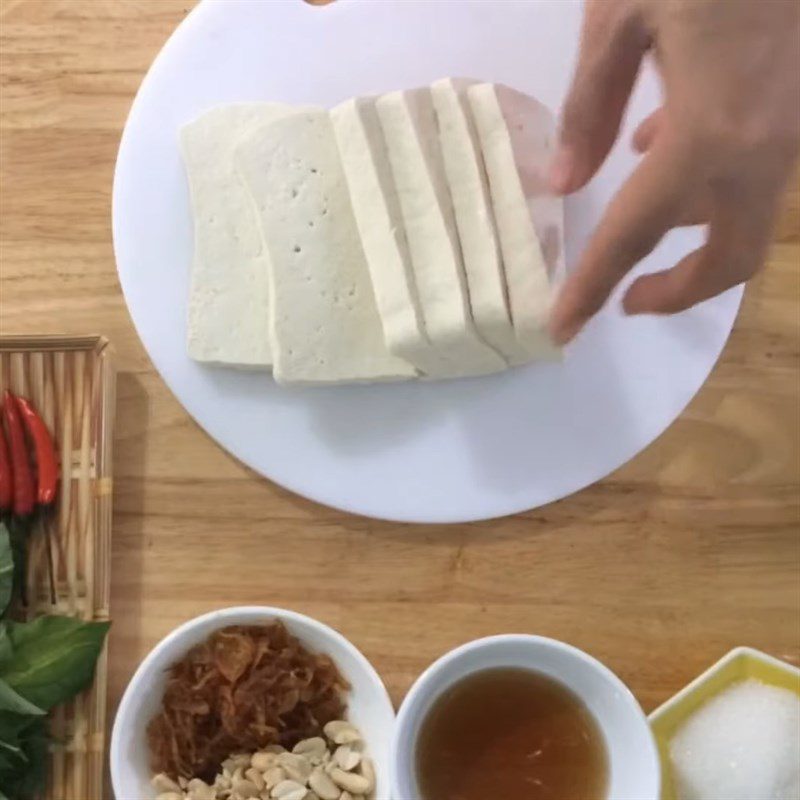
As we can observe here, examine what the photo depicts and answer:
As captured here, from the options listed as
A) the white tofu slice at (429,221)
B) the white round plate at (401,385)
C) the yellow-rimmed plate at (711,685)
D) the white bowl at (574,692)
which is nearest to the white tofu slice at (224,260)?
the white round plate at (401,385)

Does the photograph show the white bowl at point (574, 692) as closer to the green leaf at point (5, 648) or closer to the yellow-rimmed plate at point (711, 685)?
the yellow-rimmed plate at point (711, 685)

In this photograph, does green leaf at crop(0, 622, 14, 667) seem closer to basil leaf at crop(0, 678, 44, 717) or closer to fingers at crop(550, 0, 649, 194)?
basil leaf at crop(0, 678, 44, 717)

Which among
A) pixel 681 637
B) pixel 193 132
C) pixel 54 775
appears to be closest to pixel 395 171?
pixel 193 132

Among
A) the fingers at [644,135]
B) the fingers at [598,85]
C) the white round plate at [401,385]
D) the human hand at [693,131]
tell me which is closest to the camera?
the human hand at [693,131]

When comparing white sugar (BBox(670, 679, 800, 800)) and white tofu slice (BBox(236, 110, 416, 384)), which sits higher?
white tofu slice (BBox(236, 110, 416, 384))

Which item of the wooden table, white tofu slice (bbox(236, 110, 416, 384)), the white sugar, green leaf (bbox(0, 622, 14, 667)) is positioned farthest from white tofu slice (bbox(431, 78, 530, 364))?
green leaf (bbox(0, 622, 14, 667))

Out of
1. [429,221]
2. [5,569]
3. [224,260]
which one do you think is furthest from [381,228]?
[5,569]

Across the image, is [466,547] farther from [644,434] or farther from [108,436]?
[108,436]
